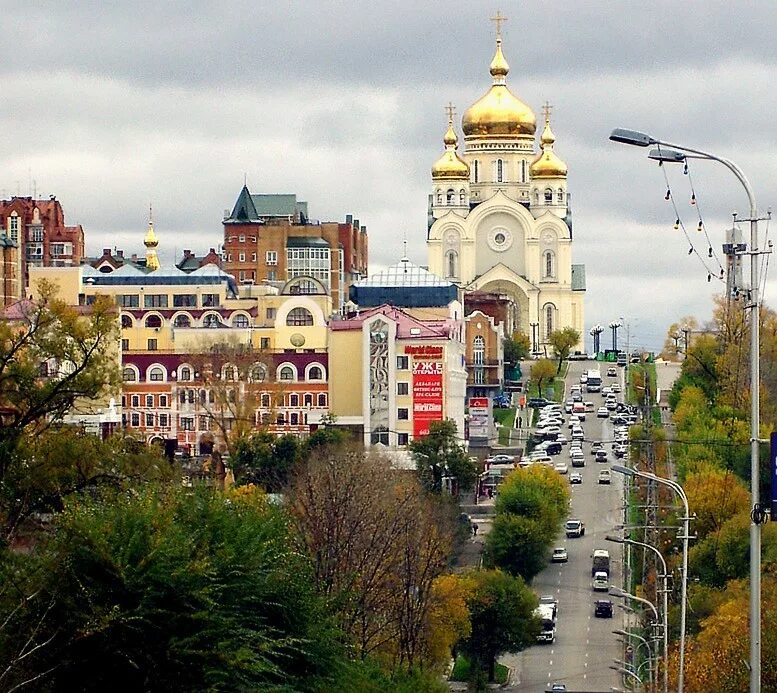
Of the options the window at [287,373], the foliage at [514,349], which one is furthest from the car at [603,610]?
the foliage at [514,349]

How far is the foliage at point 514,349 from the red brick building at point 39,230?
Answer: 93.8 feet

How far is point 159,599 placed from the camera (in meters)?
37.1

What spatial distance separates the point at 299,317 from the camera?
397 ft

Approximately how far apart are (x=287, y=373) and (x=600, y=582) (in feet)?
132

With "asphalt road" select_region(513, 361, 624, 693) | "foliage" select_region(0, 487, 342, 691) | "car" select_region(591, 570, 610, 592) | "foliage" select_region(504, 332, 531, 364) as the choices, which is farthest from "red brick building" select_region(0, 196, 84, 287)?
"foliage" select_region(0, 487, 342, 691)

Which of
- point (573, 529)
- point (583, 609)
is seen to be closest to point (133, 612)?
point (583, 609)

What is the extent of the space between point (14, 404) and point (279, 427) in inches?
2648

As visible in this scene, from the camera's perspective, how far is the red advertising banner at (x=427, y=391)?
113 meters

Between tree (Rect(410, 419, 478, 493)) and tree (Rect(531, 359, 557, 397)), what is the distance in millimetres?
38534

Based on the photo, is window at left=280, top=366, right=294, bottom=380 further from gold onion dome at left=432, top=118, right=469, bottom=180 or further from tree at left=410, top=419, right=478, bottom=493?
gold onion dome at left=432, top=118, right=469, bottom=180

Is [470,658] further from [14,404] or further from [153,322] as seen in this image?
[153,322]

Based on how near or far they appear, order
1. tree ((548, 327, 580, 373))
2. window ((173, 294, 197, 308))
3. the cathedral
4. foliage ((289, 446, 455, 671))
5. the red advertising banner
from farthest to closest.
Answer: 1. the cathedral
2. tree ((548, 327, 580, 373))
3. window ((173, 294, 197, 308))
4. the red advertising banner
5. foliage ((289, 446, 455, 671))

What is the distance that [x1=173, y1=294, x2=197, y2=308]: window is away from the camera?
428 ft

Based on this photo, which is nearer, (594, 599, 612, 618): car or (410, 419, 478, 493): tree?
(594, 599, 612, 618): car
